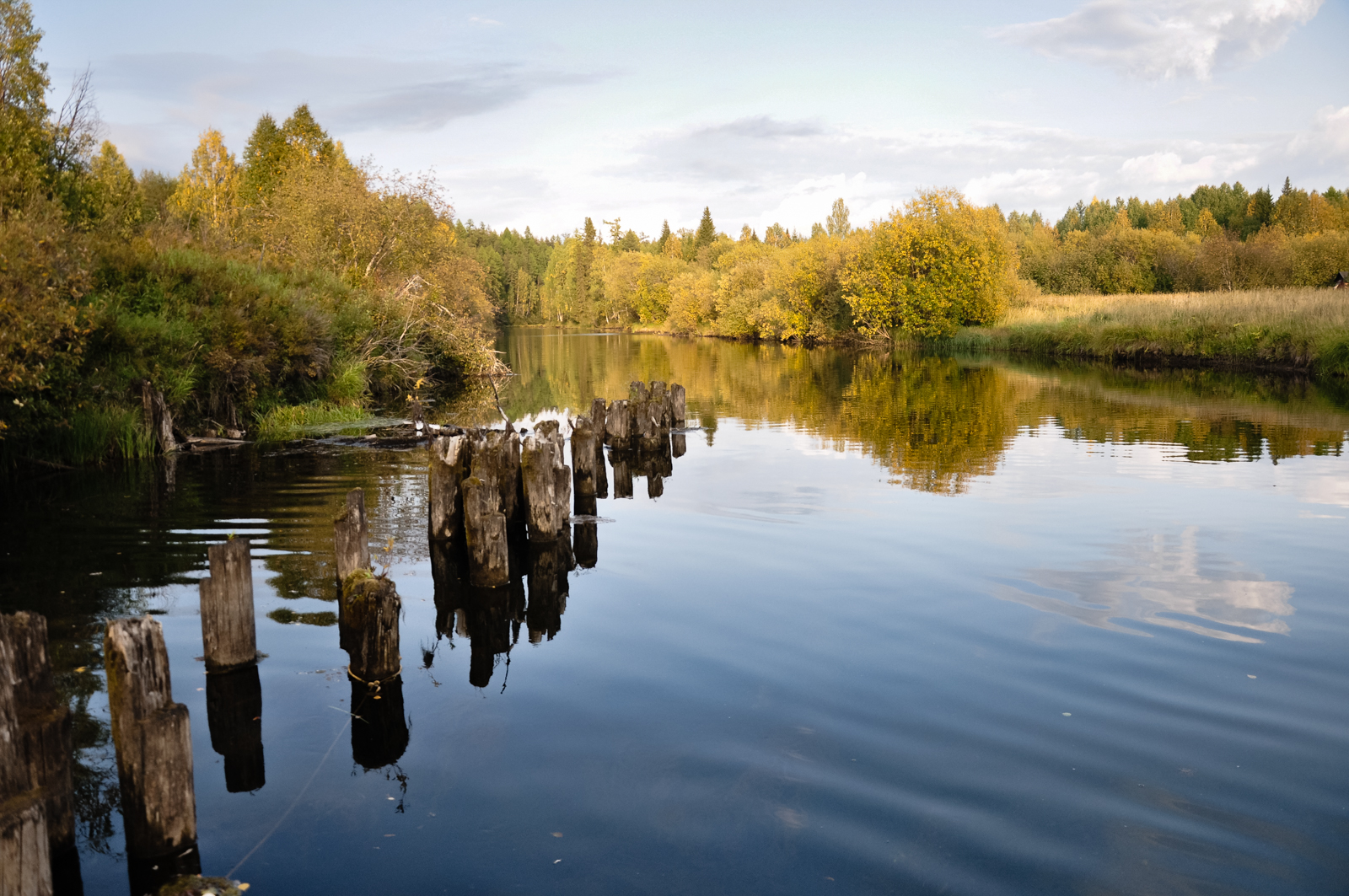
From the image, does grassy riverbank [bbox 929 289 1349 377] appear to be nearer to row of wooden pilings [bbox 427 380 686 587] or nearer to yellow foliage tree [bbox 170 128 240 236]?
row of wooden pilings [bbox 427 380 686 587]

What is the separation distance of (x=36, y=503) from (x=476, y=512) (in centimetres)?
756

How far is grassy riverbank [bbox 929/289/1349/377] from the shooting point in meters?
32.9

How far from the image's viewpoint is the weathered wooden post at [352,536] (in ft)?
25.4

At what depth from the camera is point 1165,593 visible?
913cm

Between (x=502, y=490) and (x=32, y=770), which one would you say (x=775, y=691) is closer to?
(x=32, y=770)

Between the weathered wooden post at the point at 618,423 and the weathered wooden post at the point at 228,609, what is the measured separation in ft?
37.7

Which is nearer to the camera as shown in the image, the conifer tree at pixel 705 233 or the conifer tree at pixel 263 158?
the conifer tree at pixel 263 158

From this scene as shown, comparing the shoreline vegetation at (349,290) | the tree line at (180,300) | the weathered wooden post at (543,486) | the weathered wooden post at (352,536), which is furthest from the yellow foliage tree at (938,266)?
the weathered wooden post at (352,536)

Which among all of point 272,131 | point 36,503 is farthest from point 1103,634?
point 272,131

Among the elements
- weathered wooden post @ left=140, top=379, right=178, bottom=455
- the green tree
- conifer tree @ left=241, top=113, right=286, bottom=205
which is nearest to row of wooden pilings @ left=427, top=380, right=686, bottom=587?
weathered wooden post @ left=140, top=379, right=178, bottom=455

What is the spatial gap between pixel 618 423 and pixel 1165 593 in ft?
36.3

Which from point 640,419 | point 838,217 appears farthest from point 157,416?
point 838,217

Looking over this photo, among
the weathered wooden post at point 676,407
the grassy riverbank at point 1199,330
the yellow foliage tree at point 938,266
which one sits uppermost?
the yellow foliage tree at point 938,266

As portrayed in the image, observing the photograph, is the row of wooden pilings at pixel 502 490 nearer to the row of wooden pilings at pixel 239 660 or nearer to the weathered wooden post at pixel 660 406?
the row of wooden pilings at pixel 239 660
